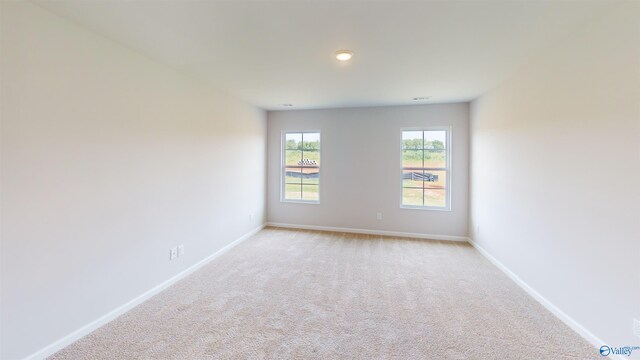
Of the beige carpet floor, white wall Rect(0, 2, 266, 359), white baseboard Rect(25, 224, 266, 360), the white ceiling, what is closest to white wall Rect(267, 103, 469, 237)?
the beige carpet floor

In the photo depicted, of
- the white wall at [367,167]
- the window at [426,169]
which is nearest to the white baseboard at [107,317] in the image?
the white wall at [367,167]

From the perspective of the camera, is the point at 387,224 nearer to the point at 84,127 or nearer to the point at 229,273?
the point at 229,273

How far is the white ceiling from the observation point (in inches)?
68.4

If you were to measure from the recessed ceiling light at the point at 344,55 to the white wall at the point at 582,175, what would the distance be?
5.82 ft

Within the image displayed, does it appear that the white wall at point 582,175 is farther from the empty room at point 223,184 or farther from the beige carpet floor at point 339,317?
the beige carpet floor at point 339,317

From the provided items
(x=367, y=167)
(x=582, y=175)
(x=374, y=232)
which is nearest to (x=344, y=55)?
(x=582, y=175)

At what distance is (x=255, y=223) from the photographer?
4.90m

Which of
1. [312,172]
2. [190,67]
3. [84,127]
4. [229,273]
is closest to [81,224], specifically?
[84,127]

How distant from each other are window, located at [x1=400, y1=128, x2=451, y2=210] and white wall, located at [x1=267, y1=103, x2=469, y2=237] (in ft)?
0.40

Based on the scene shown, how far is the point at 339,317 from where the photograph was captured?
89.1 inches

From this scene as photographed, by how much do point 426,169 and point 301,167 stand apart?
7.78ft
